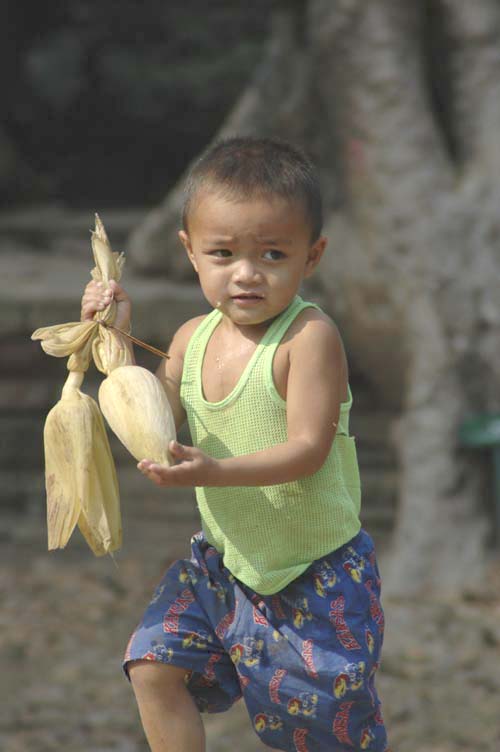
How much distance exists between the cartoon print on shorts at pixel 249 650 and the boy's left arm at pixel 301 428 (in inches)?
13.5

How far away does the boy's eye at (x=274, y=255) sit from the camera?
7.32ft

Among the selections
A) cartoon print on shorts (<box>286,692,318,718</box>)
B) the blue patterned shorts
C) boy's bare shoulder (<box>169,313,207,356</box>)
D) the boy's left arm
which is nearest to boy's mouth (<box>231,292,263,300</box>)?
the boy's left arm

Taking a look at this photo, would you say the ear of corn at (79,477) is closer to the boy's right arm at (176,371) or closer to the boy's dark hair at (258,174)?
the boy's right arm at (176,371)

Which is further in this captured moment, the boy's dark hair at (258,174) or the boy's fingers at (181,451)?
the boy's dark hair at (258,174)

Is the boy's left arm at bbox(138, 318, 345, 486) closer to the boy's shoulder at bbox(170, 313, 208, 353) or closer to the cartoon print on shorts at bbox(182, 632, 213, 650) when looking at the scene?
the boy's shoulder at bbox(170, 313, 208, 353)

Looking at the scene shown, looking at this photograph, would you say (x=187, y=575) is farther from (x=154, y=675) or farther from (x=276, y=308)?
(x=276, y=308)

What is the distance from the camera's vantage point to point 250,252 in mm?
2227

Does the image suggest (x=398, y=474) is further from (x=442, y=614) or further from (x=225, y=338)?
(x=225, y=338)

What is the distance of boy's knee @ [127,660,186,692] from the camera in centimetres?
237

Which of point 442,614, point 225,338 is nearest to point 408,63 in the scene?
point 442,614

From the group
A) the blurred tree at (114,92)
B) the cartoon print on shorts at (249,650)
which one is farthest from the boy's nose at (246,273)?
the blurred tree at (114,92)

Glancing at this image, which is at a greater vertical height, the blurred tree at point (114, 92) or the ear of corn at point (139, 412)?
the blurred tree at point (114, 92)

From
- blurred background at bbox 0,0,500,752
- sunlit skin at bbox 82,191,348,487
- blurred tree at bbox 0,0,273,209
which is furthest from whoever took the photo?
blurred tree at bbox 0,0,273,209

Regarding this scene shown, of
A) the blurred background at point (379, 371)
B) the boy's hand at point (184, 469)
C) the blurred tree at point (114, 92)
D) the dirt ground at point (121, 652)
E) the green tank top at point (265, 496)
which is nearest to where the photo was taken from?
the boy's hand at point (184, 469)
